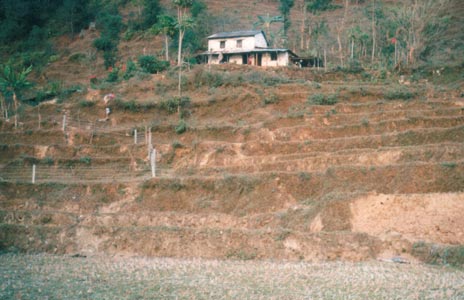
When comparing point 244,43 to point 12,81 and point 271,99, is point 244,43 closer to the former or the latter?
point 271,99

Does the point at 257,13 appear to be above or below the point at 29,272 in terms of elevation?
above

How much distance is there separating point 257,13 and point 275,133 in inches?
1870

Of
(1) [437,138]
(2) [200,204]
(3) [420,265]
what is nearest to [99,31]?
(2) [200,204]

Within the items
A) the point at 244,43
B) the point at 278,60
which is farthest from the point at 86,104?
the point at 278,60

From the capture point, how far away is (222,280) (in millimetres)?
18078

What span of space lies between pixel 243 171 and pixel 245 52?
2452 cm

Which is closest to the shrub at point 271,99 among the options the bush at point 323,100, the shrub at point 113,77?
the bush at point 323,100

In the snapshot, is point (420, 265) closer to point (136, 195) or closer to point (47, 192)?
point (136, 195)

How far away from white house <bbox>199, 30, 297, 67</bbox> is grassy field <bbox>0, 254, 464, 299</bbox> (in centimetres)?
3253

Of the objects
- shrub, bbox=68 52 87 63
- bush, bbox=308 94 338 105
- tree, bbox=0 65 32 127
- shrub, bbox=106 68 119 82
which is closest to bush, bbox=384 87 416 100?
bush, bbox=308 94 338 105

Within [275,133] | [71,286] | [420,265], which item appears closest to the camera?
[71,286]

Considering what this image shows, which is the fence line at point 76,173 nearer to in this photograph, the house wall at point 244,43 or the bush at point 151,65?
the bush at point 151,65

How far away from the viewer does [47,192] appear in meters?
30.1

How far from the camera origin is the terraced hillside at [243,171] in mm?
22344
